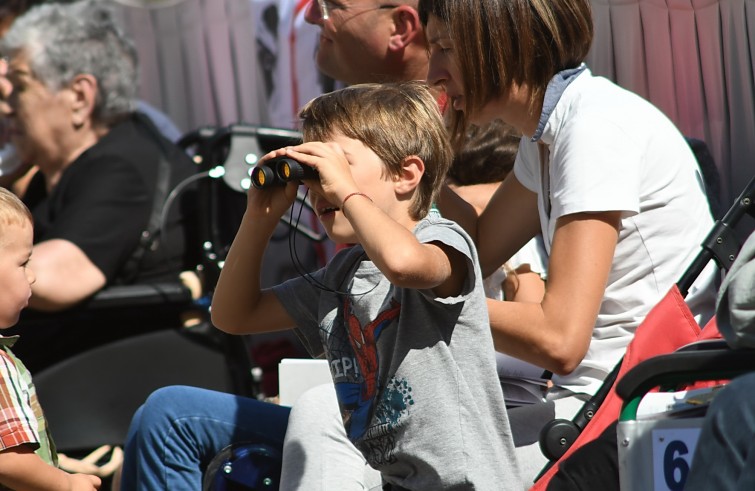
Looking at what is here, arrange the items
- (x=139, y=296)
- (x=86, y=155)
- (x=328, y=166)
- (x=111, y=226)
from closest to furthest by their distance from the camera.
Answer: (x=328, y=166) → (x=139, y=296) → (x=111, y=226) → (x=86, y=155)

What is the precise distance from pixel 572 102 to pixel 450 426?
28.9 inches

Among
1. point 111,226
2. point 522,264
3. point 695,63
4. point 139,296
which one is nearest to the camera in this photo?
point 522,264

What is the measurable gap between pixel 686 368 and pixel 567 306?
544mm

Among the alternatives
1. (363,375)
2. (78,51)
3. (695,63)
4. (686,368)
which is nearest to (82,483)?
(363,375)

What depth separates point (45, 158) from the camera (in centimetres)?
396

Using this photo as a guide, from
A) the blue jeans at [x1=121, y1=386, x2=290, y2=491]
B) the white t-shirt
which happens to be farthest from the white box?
the white t-shirt

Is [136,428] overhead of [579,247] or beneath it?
beneath

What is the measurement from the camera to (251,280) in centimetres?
215

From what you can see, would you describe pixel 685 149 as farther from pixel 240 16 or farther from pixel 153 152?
pixel 240 16

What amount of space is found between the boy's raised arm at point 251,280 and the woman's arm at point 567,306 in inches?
17.5

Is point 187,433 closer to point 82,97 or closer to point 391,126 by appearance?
point 391,126

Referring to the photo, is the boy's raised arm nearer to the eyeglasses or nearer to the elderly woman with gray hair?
the eyeglasses

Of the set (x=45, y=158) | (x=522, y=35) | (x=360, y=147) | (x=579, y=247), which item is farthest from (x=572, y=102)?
(x=45, y=158)

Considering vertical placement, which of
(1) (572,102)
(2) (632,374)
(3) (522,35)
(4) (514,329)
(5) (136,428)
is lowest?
(5) (136,428)
